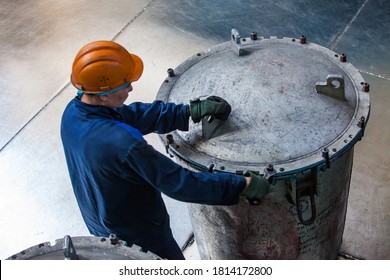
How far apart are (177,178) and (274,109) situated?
1.53ft

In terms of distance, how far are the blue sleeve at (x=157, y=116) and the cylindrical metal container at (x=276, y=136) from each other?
49 mm

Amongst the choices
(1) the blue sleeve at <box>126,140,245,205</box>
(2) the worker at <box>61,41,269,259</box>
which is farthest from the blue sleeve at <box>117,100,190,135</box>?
(1) the blue sleeve at <box>126,140,245,205</box>

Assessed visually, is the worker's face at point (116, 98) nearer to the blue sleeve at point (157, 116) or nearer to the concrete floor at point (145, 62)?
the blue sleeve at point (157, 116)

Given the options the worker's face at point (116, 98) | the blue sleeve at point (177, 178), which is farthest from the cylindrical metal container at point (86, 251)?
the worker's face at point (116, 98)

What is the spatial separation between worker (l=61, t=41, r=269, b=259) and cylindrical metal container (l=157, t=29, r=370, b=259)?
8cm

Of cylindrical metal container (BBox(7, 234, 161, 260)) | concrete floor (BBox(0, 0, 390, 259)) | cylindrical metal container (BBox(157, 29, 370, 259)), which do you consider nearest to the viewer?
cylindrical metal container (BBox(7, 234, 161, 260))

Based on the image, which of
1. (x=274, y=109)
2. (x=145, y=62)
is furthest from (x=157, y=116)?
(x=145, y=62)

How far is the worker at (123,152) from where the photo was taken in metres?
1.91

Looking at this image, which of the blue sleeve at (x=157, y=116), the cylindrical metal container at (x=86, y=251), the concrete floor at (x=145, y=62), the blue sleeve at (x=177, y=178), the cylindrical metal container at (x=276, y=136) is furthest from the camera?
the concrete floor at (x=145, y=62)

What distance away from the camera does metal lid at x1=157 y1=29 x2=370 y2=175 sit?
1994mm

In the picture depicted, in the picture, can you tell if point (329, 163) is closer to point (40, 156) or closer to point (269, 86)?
point (269, 86)

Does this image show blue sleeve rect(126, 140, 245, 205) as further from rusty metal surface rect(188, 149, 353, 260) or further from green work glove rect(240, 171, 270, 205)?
rusty metal surface rect(188, 149, 353, 260)

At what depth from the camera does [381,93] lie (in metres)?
3.83

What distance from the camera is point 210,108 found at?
79.0 inches
